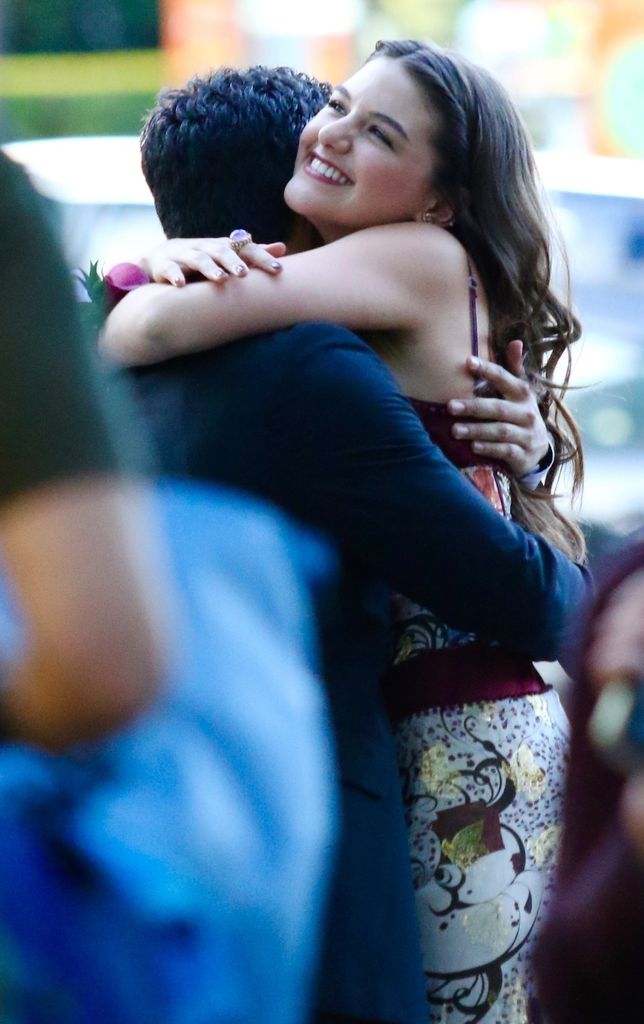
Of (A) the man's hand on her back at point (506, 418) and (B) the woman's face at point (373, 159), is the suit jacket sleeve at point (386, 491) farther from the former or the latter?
(B) the woman's face at point (373, 159)

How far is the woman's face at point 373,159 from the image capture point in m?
1.84

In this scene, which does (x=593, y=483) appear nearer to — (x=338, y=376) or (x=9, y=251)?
(x=338, y=376)

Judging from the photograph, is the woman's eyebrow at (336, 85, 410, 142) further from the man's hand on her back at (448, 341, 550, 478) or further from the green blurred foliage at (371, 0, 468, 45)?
the green blurred foliage at (371, 0, 468, 45)

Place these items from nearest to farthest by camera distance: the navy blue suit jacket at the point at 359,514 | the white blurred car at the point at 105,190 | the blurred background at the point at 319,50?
the navy blue suit jacket at the point at 359,514, the white blurred car at the point at 105,190, the blurred background at the point at 319,50

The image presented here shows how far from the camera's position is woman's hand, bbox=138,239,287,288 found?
1691mm

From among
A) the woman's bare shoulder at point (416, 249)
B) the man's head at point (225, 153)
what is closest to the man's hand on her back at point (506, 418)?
the woman's bare shoulder at point (416, 249)

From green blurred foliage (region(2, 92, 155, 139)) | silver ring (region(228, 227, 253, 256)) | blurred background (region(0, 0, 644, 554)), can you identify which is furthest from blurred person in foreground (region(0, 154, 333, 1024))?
green blurred foliage (region(2, 92, 155, 139))

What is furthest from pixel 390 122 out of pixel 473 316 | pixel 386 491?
pixel 386 491

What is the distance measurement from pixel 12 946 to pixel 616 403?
15.7ft

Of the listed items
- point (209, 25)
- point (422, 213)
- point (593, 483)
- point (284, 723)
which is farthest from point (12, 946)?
point (209, 25)

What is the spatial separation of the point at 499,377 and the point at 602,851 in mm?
947

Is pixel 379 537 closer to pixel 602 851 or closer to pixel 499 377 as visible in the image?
pixel 499 377

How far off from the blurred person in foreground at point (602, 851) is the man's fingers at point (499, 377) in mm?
774

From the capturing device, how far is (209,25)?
29.6 ft
